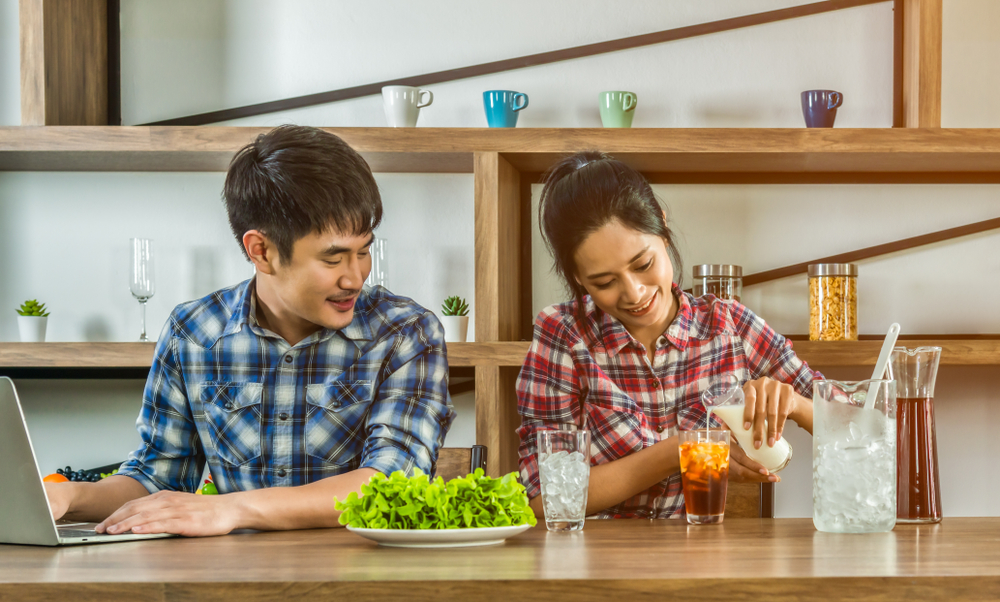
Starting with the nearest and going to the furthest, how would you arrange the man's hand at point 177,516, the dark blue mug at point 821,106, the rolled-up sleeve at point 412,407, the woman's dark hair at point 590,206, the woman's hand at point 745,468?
the man's hand at point 177,516, the woman's hand at point 745,468, the rolled-up sleeve at point 412,407, the woman's dark hair at point 590,206, the dark blue mug at point 821,106

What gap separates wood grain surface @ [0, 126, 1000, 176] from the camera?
2020 mm

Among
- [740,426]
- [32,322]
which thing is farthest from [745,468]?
[32,322]

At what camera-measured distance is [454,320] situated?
7.01 ft

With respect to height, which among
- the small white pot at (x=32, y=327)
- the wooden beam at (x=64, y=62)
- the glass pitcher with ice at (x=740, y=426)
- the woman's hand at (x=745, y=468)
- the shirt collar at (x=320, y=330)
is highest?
the wooden beam at (x=64, y=62)

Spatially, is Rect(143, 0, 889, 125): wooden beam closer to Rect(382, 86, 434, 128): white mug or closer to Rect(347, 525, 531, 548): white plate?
Rect(382, 86, 434, 128): white mug

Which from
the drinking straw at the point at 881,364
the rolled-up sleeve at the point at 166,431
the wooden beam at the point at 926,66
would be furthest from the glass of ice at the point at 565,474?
the wooden beam at the point at 926,66

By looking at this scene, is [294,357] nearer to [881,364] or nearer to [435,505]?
[435,505]

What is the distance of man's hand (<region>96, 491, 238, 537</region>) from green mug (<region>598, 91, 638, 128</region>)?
1.41m

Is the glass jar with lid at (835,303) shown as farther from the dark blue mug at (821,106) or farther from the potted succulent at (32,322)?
the potted succulent at (32,322)

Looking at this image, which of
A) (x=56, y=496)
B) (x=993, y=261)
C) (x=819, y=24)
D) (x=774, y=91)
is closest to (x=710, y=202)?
(x=774, y=91)

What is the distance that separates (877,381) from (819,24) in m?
1.68

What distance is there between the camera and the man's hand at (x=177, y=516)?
1.02 m

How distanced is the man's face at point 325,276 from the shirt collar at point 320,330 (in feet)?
0.10

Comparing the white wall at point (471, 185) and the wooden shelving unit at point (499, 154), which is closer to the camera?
the wooden shelving unit at point (499, 154)
